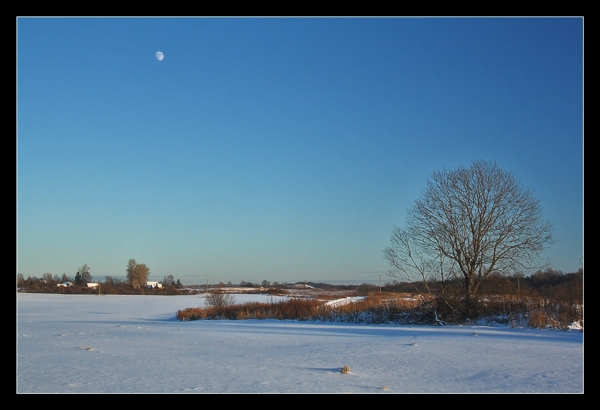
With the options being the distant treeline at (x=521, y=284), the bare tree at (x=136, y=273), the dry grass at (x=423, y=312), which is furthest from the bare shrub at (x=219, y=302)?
the bare tree at (x=136, y=273)

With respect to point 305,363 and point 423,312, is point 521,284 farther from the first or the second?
point 305,363

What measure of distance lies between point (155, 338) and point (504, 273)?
13336 millimetres

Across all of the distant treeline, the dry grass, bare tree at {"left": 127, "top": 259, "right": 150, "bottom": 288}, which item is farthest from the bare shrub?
bare tree at {"left": 127, "top": 259, "right": 150, "bottom": 288}

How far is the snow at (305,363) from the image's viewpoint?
6.43 metres

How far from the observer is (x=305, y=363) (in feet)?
27.5

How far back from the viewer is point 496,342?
11172mm

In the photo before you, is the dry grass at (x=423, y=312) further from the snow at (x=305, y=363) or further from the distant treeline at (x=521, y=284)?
the snow at (x=305, y=363)

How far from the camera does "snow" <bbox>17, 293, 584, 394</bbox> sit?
6434 millimetres

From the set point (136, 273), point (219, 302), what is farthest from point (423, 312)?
point (136, 273)

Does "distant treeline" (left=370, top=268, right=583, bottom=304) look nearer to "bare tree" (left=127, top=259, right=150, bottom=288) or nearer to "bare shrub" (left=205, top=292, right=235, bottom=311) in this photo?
"bare shrub" (left=205, top=292, right=235, bottom=311)

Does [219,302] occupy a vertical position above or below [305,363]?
below
